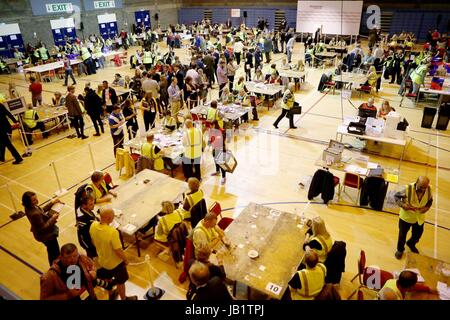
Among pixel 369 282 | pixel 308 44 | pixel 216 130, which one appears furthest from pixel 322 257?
pixel 308 44

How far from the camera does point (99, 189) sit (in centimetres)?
615

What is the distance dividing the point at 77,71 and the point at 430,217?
1866cm

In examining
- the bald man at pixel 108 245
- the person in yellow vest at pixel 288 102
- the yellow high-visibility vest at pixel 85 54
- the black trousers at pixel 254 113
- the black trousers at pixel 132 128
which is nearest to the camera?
the bald man at pixel 108 245

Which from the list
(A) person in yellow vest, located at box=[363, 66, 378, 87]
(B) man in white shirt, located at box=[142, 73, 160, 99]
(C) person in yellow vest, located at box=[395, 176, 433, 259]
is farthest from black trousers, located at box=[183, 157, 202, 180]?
(A) person in yellow vest, located at box=[363, 66, 378, 87]

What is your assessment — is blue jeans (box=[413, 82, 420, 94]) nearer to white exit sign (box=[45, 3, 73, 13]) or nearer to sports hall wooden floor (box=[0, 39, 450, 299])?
Answer: sports hall wooden floor (box=[0, 39, 450, 299])

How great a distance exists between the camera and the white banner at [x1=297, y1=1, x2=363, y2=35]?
20.8m

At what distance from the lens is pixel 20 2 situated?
2086 cm

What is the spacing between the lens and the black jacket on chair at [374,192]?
23.0 feet

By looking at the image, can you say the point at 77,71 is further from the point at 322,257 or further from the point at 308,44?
the point at 322,257

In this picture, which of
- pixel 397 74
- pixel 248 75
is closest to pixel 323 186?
pixel 248 75

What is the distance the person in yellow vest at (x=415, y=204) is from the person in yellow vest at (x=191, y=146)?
4.03 m

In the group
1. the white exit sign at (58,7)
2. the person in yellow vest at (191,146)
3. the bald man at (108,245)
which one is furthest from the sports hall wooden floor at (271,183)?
the white exit sign at (58,7)

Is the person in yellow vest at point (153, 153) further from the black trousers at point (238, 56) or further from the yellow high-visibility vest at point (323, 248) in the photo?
the black trousers at point (238, 56)

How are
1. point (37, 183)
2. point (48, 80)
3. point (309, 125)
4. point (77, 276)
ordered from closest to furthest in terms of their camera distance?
point (77, 276)
point (37, 183)
point (309, 125)
point (48, 80)
